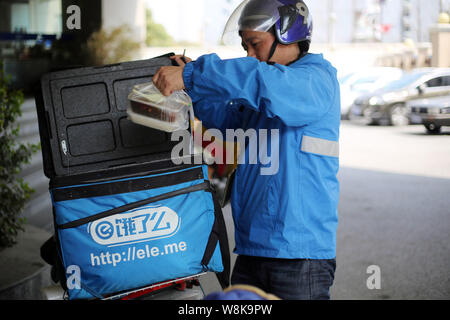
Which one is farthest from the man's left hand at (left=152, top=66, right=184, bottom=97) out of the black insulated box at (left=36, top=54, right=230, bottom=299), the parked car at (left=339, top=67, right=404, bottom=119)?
the parked car at (left=339, top=67, right=404, bottom=119)

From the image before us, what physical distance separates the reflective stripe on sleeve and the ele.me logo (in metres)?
0.54

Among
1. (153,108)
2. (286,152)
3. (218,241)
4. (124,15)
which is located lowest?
(218,241)

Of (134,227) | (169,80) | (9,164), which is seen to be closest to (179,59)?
(169,80)

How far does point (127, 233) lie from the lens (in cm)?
177

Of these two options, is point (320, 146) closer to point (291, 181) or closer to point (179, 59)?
point (291, 181)

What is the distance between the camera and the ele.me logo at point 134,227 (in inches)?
69.7

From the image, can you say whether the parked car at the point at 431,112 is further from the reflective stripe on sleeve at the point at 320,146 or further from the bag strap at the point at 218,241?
the bag strap at the point at 218,241

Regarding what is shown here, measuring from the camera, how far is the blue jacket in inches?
64.8

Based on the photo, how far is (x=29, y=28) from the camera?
13.8m

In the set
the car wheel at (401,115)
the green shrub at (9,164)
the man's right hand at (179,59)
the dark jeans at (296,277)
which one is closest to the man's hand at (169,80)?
the man's right hand at (179,59)

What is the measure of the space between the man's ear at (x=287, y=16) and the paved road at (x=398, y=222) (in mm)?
2080

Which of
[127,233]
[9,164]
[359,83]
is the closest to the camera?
[127,233]
